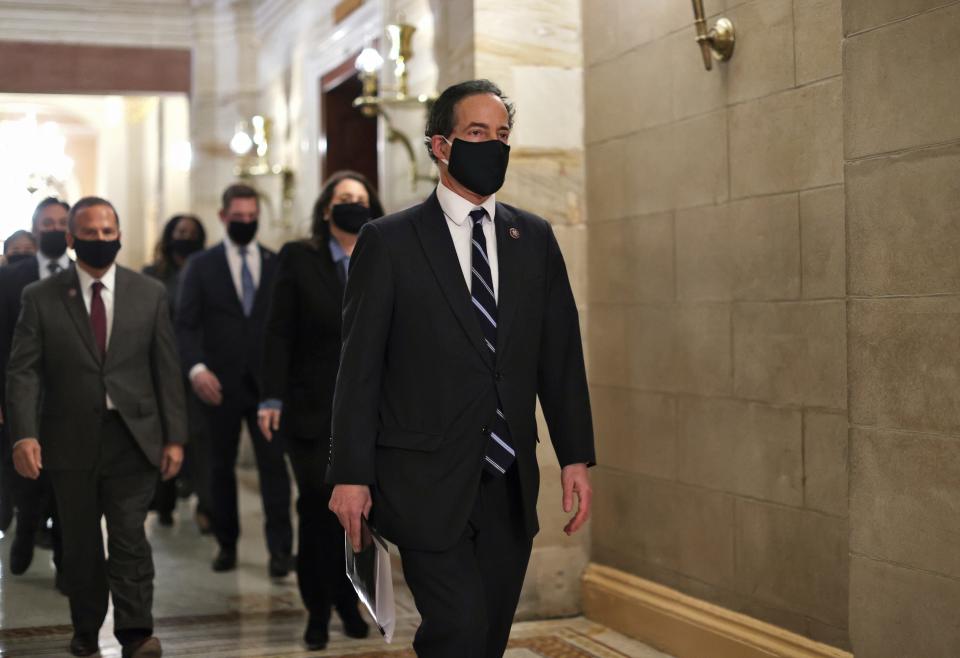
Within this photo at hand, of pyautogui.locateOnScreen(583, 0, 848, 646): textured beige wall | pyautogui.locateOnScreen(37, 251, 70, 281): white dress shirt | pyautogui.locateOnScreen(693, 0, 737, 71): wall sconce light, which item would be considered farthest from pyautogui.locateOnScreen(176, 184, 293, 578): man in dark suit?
pyautogui.locateOnScreen(693, 0, 737, 71): wall sconce light

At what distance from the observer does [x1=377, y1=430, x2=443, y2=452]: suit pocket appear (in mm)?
3127

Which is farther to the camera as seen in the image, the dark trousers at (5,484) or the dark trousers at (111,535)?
A: the dark trousers at (5,484)

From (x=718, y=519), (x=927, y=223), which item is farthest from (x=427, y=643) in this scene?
(x=718, y=519)

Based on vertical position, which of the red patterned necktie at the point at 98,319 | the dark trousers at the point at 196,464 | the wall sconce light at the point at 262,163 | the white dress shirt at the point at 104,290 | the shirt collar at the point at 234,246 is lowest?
the dark trousers at the point at 196,464

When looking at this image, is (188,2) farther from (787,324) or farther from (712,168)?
(787,324)

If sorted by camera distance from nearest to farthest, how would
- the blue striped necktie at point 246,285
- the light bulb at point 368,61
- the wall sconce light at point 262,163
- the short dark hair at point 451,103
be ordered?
the short dark hair at point 451,103
the blue striped necktie at point 246,285
the light bulb at point 368,61
the wall sconce light at point 262,163

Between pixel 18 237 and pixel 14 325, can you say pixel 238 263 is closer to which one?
pixel 18 237

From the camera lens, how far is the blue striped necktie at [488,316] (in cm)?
318

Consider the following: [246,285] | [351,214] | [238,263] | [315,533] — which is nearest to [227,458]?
[246,285]

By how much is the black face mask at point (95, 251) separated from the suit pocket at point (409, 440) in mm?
2014

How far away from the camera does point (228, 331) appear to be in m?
6.72

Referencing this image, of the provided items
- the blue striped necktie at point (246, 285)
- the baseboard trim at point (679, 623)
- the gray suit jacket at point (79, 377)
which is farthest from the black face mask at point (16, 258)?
the baseboard trim at point (679, 623)

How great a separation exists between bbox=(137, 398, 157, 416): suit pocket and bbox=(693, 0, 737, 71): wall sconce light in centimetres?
223

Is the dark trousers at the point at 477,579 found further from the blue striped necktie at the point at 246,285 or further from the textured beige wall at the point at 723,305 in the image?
the blue striped necktie at the point at 246,285
